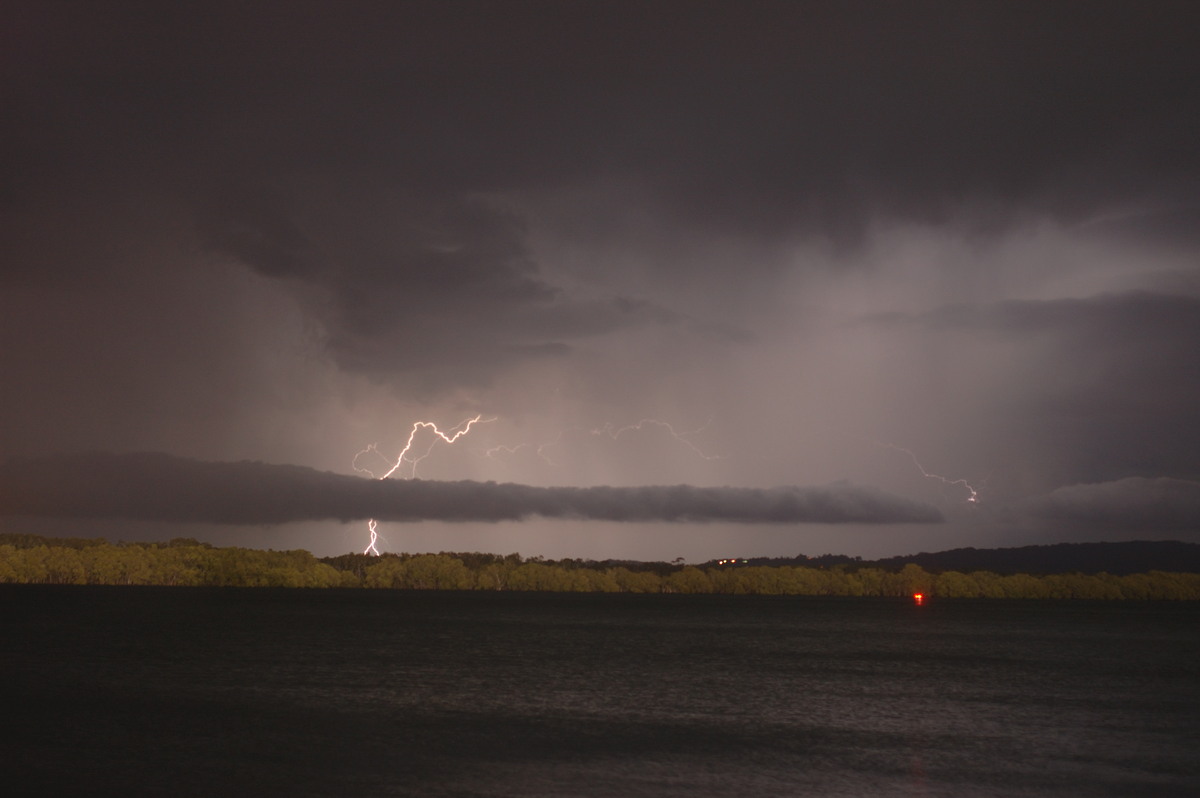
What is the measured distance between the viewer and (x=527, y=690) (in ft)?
192

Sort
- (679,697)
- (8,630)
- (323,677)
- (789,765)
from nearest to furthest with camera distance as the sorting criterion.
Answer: (789,765) < (679,697) < (323,677) < (8,630)

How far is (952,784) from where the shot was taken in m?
31.7

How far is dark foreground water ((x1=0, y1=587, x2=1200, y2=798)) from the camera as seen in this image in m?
31.3

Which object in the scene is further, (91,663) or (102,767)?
(91,663)

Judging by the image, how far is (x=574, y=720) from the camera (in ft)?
150

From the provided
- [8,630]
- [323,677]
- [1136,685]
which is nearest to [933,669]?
[1136,685]

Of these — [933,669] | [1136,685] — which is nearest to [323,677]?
[933,669]

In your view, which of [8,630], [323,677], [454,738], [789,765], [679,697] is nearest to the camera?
[789,765]

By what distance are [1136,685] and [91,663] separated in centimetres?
7889

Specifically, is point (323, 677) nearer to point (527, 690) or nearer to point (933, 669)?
point (527, 690)

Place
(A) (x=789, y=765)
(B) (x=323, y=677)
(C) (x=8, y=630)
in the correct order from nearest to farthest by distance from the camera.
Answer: (A) (x=789, y=765) → (B) (x=323, y=677) → (C) (x=8, y=630)

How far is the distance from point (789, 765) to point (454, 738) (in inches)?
540

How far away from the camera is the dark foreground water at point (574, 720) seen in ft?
103

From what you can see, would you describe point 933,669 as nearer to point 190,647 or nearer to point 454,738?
point 454,738
